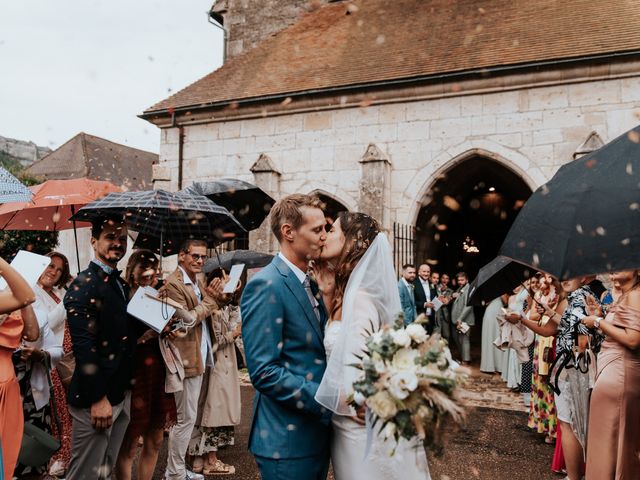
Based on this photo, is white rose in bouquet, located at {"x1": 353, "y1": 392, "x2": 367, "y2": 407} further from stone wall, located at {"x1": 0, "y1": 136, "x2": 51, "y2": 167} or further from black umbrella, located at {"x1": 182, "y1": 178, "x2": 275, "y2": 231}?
stone wall, located at {"x1": 0, "y1": 136, "x2": 51, "y2": 167}

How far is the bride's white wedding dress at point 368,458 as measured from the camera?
2652 mm

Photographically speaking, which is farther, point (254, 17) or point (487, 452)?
point (254, 17)

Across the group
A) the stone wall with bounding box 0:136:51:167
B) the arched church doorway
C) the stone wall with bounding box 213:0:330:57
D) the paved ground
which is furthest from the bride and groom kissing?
the stone wall with bounding box 0:136:51:167

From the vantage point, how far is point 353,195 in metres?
13.4

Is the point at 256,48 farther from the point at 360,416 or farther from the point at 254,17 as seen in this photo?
the point at 360,416

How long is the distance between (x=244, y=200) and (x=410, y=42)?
874cm

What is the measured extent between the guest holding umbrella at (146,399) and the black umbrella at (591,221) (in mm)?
2950

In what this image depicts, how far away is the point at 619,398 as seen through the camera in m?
3.62

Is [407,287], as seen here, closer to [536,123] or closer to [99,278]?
[536,123]

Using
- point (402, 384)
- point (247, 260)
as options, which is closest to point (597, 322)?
point (402, 384)

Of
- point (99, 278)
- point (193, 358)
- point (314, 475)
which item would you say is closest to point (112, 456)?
point (193, 358)

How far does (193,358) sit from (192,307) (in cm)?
45

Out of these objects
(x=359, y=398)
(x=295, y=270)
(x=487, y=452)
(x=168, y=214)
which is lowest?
(x=487, y=452)

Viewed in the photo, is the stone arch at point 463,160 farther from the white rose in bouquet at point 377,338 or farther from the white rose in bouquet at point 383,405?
the white rose in bouquet at point 383,405
